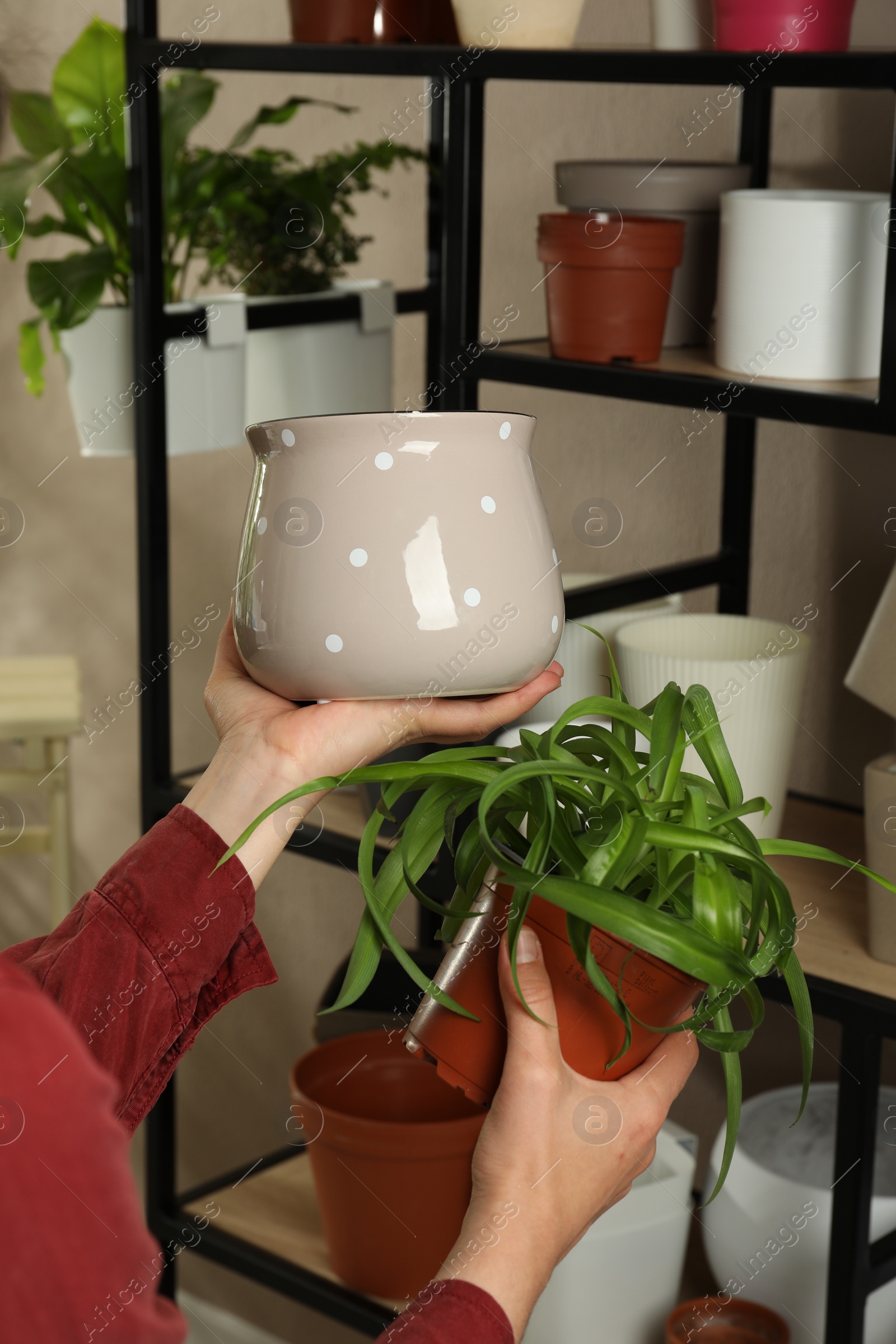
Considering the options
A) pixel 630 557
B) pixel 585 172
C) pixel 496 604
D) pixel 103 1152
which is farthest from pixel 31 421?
pixel 103 1152

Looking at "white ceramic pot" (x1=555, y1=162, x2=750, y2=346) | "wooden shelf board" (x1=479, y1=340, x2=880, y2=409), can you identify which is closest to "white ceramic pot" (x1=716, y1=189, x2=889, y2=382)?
"wooden shelf board" (x1=479, y1=340, x2=880, y2=409)

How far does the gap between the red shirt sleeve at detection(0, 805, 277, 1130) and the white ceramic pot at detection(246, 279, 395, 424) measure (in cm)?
77

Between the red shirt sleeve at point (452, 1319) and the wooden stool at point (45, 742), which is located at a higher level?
→ the red shirt sleeve at point (452, 1319)

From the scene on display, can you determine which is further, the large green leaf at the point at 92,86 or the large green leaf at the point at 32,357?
the large green leaf at the point at 32,357

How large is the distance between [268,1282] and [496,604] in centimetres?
91

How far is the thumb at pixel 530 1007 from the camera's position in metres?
0.60

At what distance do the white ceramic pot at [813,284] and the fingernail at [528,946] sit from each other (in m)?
0.50

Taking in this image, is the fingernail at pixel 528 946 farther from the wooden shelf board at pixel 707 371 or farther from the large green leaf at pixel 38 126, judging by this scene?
the large green leaf at pixel 38 126

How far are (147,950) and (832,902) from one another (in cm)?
54

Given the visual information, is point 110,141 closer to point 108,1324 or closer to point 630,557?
point 630,557

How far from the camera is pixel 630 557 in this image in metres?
1.48

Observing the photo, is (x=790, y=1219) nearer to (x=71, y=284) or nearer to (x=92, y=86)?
(x=71, y=284)

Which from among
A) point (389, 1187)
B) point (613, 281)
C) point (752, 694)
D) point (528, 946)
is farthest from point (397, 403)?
point (528, 946)

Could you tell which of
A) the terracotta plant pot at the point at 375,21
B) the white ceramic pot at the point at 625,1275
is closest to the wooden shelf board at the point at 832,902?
the white ceramic pot at the point at 625,1275
